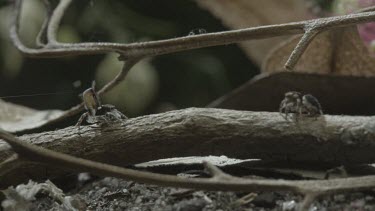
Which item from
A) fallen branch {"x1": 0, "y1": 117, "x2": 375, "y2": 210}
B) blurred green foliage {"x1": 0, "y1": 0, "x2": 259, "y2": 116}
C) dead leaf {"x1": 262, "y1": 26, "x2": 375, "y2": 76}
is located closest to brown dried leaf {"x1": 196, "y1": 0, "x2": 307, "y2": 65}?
blurred green foliage {"x1": 0, "y1": 0, "x2": 259, "y2": 116}

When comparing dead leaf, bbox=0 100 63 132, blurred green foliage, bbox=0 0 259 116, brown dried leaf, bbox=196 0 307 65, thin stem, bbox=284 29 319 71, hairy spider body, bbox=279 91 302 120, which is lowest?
dead leaf, bbox=0 100 63 132

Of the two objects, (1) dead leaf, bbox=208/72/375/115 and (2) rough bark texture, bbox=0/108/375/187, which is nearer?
(2) rough bark texture, bbox=0/108/375/187

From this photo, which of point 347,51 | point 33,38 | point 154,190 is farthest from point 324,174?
point 33,38

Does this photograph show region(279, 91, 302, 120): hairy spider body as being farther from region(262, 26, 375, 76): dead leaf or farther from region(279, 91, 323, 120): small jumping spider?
region(262, 26, 375, 76): dead leaf

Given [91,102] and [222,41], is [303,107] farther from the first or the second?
[91,102]

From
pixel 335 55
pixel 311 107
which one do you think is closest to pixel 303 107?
pixel 311 107

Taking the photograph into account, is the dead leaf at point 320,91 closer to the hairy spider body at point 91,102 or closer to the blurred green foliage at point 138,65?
the hairy spider body at point 91,102

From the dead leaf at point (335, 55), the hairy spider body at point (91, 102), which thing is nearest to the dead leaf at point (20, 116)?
the hairy spider body at point (91, 102)
